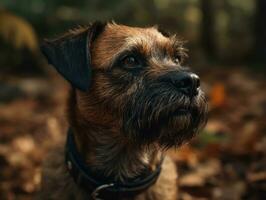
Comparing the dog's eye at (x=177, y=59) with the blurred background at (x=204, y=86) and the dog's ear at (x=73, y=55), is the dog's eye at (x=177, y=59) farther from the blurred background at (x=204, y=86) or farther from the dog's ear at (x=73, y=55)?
the blurred background at (x=204, y=86)

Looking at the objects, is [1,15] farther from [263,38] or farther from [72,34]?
[263,38]

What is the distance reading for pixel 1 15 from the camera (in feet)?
29.0

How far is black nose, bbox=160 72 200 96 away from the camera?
180 inches

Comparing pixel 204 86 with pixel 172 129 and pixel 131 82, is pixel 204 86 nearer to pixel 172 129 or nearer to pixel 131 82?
pixel 131 82

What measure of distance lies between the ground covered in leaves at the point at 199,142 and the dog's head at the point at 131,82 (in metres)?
1.35

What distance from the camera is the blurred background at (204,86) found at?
21.6 ft

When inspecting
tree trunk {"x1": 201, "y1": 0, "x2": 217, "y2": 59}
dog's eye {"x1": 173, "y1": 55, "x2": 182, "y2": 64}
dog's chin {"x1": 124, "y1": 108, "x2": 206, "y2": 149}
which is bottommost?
tree trunk {"x1": 201, "y1": 0, "x2": 217, "y2": 59}

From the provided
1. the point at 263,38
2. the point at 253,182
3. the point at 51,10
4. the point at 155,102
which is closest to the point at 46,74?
the point at 51,10

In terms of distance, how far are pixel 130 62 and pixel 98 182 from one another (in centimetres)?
100

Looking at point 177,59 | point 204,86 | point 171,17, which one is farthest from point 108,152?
point 171,17

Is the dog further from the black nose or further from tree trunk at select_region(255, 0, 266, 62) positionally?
tree trunk at select_region(255, 0, 266, 62)

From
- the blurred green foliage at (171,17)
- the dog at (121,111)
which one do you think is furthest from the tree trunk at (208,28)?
the dog at (121,111)

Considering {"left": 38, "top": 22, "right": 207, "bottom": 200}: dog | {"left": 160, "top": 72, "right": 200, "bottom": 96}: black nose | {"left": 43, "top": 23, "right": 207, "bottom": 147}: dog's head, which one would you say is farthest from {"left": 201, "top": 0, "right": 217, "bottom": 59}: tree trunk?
{"left": 160, "top": 72, "right": 200, "bottom": 96}: black nose

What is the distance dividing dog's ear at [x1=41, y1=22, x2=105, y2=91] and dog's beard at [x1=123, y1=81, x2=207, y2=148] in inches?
16.5
